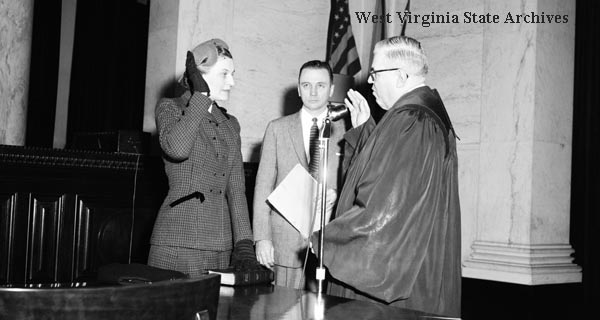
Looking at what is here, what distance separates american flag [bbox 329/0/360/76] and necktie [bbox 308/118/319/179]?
218cm

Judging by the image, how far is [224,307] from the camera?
1.99m

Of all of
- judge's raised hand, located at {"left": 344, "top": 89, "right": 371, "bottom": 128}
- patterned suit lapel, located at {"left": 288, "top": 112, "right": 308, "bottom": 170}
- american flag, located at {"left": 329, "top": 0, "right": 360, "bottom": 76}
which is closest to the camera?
judge's raised hand, located at {"left": 344, "top": 89, "right": 371, "bottom": 128}

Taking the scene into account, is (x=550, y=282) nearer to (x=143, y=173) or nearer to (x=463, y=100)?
(x=463, y=100)

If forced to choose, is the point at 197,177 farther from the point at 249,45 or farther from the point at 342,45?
the point at 342,45

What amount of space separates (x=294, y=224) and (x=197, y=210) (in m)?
1.02

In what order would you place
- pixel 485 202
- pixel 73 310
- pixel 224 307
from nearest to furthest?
pixel 73 310
pixel 224 307
pixel 485 202

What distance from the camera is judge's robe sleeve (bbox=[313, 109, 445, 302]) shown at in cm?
270

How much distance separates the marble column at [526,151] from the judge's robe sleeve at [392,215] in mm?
2798

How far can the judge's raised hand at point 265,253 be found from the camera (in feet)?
12.6

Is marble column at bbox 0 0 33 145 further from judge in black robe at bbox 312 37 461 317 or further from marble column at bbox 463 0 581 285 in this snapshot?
marble column at bbox 463 0 581 285

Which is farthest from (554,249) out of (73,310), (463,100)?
(73,310)

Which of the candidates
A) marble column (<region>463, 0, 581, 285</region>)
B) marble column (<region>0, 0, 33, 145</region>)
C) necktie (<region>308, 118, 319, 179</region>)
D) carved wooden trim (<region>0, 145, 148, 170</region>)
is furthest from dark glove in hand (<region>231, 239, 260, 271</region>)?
marble column (<region>0, 0, 33, 145</region>)

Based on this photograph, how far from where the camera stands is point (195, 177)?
10.3 feet

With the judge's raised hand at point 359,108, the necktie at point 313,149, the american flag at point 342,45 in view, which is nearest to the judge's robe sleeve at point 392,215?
the judge's raised hand at point 359,108
